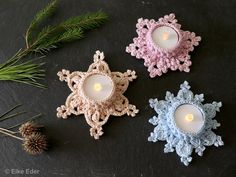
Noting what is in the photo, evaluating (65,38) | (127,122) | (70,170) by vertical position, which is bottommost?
(70,170)

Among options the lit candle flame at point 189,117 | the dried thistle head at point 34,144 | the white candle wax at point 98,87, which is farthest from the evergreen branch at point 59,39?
the lit candle flame at point 189,117

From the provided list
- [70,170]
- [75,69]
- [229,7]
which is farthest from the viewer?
[229,7]

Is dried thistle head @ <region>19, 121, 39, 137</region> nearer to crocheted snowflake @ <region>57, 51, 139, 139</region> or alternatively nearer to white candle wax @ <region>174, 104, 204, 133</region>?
crocheted snowflake @ <region>57, 51, 139, 139</region>

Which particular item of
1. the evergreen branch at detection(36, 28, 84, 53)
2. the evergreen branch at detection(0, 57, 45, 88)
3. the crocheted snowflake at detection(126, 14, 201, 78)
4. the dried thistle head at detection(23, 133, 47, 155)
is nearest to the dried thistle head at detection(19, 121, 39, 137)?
the dried thistle head at detection(23, 133, 47, 155)

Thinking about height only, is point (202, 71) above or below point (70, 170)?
above

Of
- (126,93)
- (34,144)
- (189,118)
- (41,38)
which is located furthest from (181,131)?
(41,38)

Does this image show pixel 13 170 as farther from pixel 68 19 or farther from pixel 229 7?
pixel 229 7

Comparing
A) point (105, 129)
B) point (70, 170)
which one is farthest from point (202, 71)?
point (70, 170)

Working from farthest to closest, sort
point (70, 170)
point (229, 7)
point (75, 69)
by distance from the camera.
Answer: point (229, 7)
point (75, 69)
point (70, 170)
